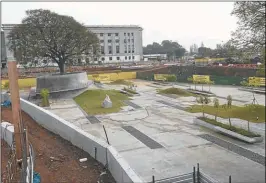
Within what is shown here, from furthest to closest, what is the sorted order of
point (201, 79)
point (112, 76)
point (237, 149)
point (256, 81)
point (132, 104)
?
point (112, 76) < point (201, 79) < point (256, 81) < point (132, 104) < point (237, 149)

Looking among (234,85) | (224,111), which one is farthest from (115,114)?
(234,85)

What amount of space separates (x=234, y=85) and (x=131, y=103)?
531 inches

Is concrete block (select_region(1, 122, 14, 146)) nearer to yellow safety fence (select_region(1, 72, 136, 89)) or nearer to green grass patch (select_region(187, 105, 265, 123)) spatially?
green grass patch (select_region(187, 105, 265, 123))

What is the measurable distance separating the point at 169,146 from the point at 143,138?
155cm

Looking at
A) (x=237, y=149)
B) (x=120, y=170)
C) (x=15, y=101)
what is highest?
(x=15, y=101)

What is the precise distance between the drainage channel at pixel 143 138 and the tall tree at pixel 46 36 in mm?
13313

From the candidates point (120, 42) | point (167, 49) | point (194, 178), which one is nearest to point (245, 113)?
point (194, 178)

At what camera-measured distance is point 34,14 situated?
2545 cm

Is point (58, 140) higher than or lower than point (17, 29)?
lower

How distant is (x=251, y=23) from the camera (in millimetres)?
8750

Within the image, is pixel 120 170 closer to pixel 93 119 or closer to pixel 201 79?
pixel 93 119

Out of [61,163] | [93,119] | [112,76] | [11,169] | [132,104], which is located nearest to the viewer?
[11,169]

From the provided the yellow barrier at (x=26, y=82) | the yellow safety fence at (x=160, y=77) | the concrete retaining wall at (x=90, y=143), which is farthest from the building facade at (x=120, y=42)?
the concrete retaining wall at (x=90, y=143)

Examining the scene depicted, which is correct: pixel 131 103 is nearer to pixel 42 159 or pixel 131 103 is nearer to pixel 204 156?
pixel 204 156
